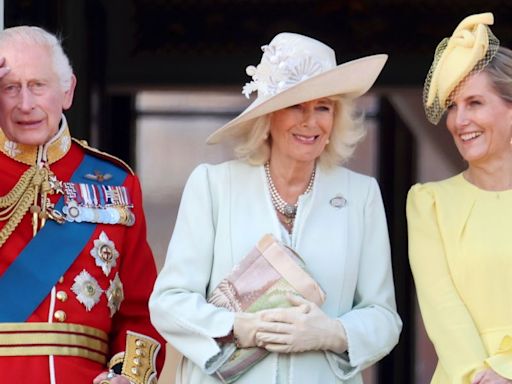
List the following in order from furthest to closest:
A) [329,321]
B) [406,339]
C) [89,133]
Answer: [406,339] < [89,133] < [329,321]

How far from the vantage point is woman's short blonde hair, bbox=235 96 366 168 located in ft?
15.6

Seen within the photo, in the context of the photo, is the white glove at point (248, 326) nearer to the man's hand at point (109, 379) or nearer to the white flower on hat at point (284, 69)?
the man's hand at point (109, 379)

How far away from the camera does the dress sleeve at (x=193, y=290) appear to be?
4.58 m

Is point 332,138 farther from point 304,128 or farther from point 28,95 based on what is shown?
point 28,95

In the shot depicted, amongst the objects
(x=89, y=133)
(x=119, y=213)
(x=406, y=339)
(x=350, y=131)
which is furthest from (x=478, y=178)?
(x=406, y=339)

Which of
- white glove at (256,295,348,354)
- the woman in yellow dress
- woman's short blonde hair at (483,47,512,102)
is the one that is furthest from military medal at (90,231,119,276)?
woman's short blonde hair at (483,47,512,102)

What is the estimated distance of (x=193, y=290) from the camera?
4668mm

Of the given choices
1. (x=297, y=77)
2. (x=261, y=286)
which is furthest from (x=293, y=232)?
(x=297, y=77)

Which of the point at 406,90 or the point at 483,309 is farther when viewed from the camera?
the point at 406,90

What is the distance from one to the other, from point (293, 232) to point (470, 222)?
0.49 m

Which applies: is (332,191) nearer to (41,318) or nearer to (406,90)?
(41,318)

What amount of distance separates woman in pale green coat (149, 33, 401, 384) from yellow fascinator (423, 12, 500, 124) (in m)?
0.18

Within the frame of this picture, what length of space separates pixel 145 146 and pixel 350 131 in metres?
5.89

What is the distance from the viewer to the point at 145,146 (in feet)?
34.8
